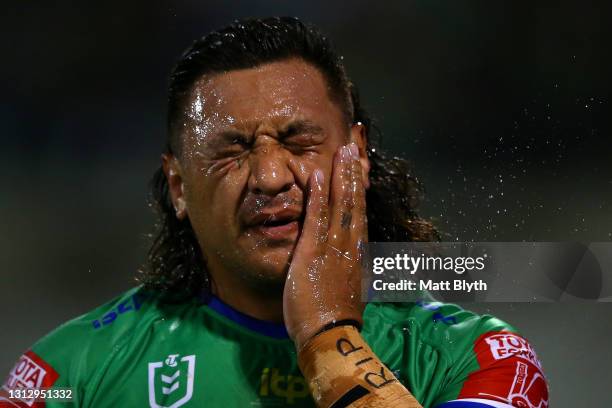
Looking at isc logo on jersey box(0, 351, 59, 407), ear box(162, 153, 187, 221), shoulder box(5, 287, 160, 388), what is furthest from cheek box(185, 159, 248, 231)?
isc logo on jersey box(0, 351, 59, 407)

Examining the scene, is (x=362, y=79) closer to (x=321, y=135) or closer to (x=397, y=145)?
(x=397, y=145)

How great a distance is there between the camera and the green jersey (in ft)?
7.12

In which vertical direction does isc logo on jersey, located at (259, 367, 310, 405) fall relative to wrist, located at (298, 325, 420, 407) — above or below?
below

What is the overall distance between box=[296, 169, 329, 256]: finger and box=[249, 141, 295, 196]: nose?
65 mm

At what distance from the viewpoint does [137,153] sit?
15.7ft

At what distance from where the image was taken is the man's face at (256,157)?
2.23 meters

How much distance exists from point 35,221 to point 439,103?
222 cm

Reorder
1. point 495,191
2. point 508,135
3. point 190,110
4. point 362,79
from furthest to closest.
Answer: point 362,79 < point 508,135 < point 495,191 < point 190,110

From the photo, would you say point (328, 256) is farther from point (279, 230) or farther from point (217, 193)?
point (217, 193)

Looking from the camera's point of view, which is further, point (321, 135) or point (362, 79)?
point (362, 79)

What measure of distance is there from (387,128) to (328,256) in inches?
72.1

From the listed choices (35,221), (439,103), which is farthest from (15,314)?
(439,103)

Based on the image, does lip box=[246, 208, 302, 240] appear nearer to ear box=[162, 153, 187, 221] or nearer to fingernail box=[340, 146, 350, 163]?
fingernail box=[340, 146, 350, 163]

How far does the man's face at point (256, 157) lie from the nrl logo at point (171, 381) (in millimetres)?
295
